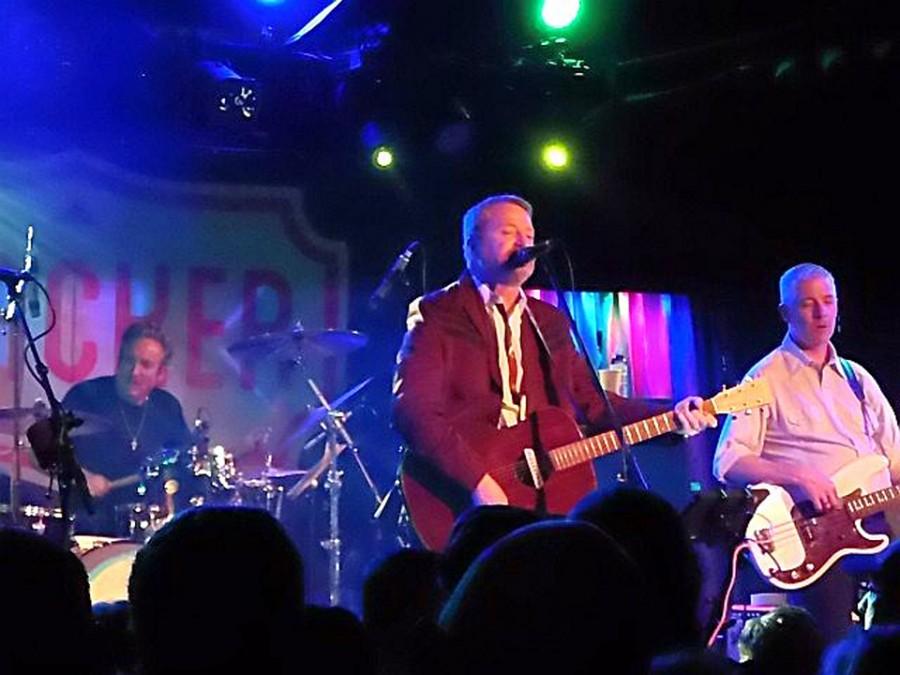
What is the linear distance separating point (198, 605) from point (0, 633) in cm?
28

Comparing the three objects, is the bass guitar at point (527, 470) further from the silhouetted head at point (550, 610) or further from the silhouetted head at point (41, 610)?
the silhouetted head at point (550, 610)

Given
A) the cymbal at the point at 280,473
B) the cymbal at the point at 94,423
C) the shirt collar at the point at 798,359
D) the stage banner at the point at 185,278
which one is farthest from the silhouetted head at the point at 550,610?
the stage banner at the point at 185,278

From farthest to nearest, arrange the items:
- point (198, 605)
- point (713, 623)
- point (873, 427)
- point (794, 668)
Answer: point (873, 427) < point (713, 623) < point (794, 668) < point (198, 605)

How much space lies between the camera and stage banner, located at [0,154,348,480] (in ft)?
27.3

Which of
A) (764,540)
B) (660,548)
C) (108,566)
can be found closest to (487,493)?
(764,540)

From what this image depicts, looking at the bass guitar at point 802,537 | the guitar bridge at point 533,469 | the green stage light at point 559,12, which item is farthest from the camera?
the green stage light at point 559,12

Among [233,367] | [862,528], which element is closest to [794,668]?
[862,528]

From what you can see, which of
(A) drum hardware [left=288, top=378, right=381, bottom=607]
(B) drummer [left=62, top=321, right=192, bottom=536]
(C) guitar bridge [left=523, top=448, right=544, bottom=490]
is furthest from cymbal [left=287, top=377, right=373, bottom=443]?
(C) guitar bridge [left=523, top=448, right=544, bottom=490]

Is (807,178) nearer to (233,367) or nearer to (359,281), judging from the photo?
(359,281)

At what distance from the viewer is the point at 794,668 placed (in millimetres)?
2250

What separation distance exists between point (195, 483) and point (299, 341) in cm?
112

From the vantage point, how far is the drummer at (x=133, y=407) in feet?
23.9

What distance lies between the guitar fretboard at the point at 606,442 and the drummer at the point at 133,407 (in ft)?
9.34

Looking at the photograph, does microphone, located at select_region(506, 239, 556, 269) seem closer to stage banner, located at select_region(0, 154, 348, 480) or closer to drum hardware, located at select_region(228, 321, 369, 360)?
drum hardware, located at select_region(228, 321, 369, 360)
